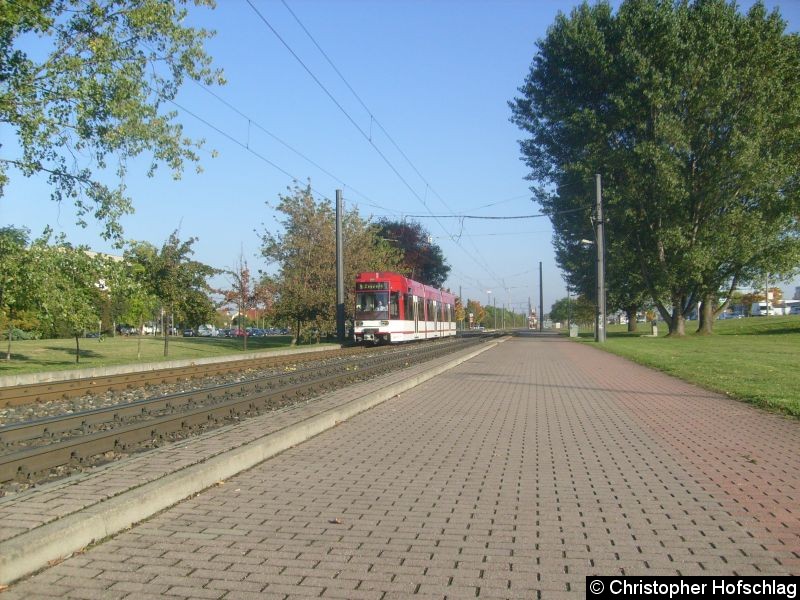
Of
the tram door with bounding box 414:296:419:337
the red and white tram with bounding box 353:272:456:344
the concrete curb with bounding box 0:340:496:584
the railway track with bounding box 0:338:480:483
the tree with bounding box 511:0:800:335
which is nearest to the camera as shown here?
the concrete curb with bounding box 0:340:496:584

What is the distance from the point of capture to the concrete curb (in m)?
4.11

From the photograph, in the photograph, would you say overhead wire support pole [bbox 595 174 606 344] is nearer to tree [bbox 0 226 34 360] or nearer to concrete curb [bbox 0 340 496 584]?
tree [bbox 0 226 34 360]

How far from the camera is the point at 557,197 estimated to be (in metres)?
44.2

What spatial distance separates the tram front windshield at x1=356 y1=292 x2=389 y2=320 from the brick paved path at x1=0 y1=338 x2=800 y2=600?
2410 centimetres

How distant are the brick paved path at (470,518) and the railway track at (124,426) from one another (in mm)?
1700

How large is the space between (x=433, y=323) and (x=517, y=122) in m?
14.3

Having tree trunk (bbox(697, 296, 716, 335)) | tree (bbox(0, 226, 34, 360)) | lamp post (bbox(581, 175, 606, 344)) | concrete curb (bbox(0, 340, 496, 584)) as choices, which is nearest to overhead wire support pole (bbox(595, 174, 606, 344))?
lamp post (bbox(581, 175, 606, 344))

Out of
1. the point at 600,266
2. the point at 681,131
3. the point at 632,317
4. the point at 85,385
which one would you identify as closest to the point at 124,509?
the point at 85,385

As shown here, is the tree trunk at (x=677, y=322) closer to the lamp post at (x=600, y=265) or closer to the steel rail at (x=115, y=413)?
the lamp post at (x=600, y=265)

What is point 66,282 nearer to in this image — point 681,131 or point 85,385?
point 85,385

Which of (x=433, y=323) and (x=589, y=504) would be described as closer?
(x=589, y=504)

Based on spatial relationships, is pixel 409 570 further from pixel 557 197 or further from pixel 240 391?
pixel 557 197

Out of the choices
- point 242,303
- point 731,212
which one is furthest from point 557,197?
point 242,303

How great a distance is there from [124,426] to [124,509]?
3.49 metres
